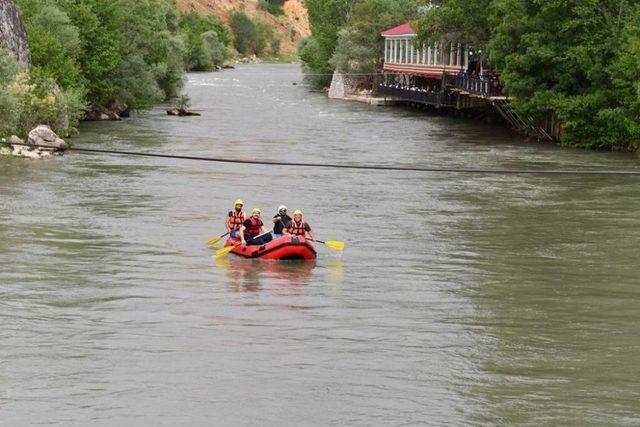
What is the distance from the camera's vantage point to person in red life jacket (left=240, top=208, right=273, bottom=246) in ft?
104

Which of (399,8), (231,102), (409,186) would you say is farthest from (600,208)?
(399,8)

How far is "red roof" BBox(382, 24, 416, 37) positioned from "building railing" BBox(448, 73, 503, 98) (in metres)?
15.5

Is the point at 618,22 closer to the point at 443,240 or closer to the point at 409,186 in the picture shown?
the point at 409,186

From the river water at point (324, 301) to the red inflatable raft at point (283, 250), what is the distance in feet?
1.19

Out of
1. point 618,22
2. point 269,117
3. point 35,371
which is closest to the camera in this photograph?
point 35,371

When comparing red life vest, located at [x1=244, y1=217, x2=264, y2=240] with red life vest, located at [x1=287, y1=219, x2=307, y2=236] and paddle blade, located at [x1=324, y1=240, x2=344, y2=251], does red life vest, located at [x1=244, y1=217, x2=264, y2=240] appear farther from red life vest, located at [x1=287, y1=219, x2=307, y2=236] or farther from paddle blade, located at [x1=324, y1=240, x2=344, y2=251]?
paddle blade, located at [x1=324, y1=240, x2=344, y2=251]

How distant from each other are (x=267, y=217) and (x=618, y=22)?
27.1 m

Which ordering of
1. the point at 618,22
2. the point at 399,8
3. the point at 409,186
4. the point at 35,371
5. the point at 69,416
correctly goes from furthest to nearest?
the point at 399,8, the point at 618,22, the point at 409,186, the point at 35,371, the point at 69,416

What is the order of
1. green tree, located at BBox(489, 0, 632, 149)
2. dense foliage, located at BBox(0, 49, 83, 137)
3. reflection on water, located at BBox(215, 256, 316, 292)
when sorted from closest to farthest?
reflection on water, located at BBox(215, 256, 316, 292) < dense foliage, located at BBox(0, 49, 83, 137) < green tree, located at BBox(489, 0, 632, 149)

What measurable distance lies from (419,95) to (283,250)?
6203 cm

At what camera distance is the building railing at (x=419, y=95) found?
87438 mm

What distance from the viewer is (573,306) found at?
26344 millimetres

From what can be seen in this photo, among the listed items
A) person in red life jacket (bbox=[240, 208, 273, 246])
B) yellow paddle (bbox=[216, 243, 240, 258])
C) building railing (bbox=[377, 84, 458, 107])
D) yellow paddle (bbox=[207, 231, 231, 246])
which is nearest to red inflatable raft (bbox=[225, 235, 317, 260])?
yellow paddle (bbox=[216, 243, 240, 258])

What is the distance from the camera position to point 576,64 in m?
59.7
